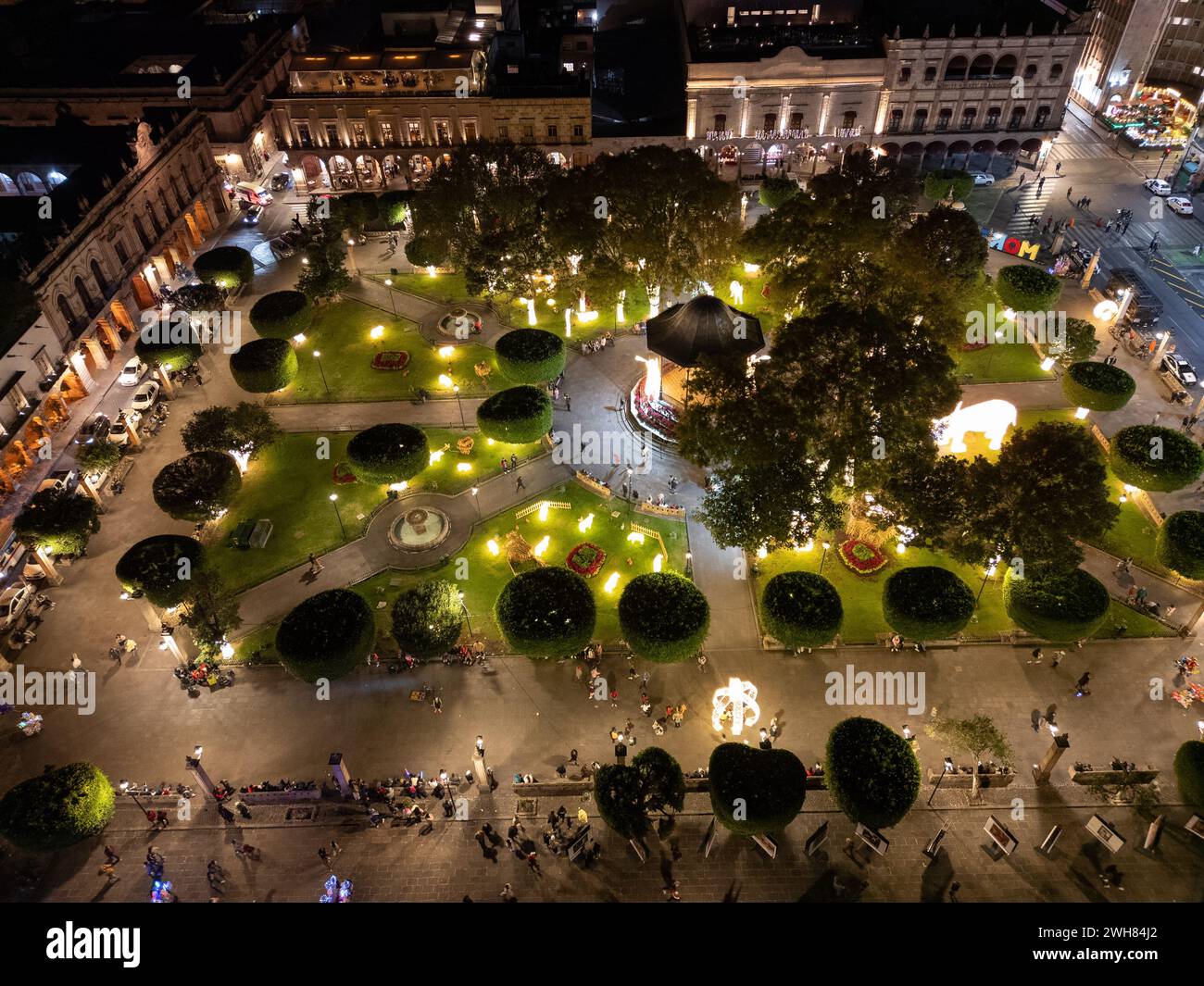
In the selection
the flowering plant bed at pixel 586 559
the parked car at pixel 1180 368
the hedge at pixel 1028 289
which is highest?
the hedge at pixel 1028 289

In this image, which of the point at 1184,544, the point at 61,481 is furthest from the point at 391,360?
the point at 1184,544

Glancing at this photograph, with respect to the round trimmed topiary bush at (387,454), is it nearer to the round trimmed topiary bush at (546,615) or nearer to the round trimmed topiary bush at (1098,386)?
the round trimmed topiary bush at (546,615)

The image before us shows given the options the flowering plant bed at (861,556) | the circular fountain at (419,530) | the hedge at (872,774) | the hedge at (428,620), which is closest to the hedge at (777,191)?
the flowering plant bed at (861,556)

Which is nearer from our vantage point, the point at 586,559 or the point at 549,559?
the point at 586,559

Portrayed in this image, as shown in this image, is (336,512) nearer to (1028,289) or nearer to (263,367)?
(263,367)

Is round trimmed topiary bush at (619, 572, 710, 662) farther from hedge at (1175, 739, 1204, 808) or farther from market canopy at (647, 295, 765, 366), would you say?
hedge at (1175, 739, 1204, 808)

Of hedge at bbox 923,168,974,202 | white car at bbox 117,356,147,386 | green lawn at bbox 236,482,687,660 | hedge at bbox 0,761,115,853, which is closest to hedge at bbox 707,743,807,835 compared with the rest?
green lawn at bbox 236,482,687,660
